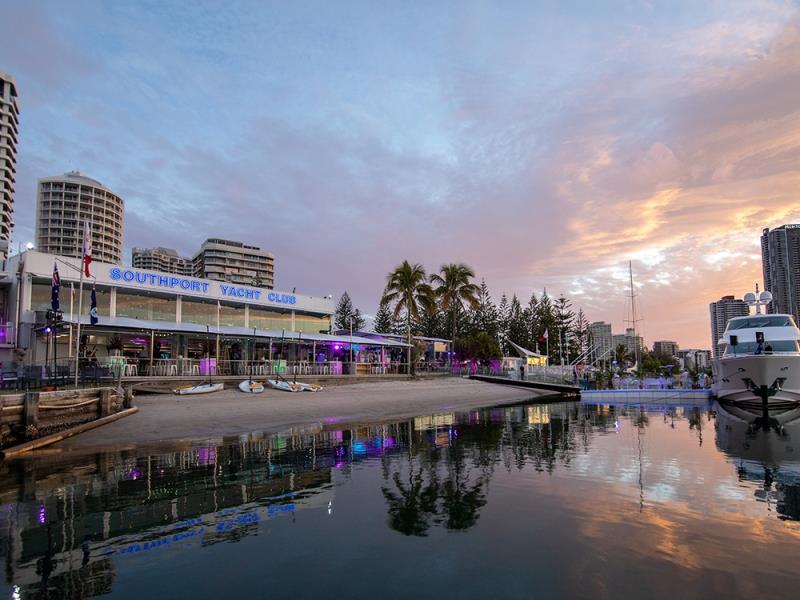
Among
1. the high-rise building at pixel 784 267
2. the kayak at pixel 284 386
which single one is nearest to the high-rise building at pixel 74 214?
the kayak at pixel 284 386

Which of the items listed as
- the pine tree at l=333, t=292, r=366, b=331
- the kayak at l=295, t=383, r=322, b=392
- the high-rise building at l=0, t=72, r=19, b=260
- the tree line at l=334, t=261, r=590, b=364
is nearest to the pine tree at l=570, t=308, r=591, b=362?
the tree line at l=334, t=261, r=590, b=364

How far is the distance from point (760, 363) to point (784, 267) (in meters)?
61.4

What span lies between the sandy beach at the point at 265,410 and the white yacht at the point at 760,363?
1589 centimetres

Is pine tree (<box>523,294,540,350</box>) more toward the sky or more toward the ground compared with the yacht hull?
more toward the sky

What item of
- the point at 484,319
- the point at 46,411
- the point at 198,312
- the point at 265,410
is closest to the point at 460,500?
the point at 46,411

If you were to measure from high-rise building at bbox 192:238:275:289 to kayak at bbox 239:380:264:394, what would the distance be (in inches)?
4268

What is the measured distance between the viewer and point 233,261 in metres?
147

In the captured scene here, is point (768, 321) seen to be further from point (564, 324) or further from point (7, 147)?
point (7, 147)

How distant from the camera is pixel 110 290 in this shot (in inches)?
1289

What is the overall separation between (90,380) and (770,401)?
39.3 m

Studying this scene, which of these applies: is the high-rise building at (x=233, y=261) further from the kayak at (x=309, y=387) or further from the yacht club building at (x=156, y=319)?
the kayak at (x=309, y=387)

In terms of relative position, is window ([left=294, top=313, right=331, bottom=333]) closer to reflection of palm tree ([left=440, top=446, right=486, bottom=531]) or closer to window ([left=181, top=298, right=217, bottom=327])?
window ([left=181, top=298, right=217, bottom=327])

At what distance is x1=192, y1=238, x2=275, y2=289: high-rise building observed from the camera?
5551 inches

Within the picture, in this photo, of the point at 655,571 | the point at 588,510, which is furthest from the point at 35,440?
the point at 655,571
